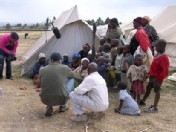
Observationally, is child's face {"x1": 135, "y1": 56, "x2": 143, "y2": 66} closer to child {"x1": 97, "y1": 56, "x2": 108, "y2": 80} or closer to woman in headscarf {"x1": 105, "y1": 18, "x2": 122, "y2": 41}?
child {"x1": 97, "y1": 56, "x2": 108, "y2": 80}

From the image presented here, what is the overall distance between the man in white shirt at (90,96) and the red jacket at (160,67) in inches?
53.8

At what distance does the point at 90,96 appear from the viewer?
609 centimetres

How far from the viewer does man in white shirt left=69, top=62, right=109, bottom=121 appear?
602cm

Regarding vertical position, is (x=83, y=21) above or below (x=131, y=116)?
above

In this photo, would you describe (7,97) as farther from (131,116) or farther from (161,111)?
(161,111)

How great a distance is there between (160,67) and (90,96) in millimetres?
1710

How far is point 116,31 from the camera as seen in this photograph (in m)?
9.56

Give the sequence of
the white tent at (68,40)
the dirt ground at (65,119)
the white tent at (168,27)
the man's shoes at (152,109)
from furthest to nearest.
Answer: the white tent at (168,27), the white tent at (68,40), the man's shoes at (152,109), the dirt ground at (65,119)

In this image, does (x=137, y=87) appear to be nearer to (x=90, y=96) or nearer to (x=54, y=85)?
(x=90, y=96)

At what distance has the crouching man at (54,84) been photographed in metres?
6.28

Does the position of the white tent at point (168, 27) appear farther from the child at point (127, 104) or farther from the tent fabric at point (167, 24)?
the child at point (127, 104)

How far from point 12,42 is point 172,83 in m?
4.76

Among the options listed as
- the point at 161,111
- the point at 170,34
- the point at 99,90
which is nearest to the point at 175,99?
the point at 161,111

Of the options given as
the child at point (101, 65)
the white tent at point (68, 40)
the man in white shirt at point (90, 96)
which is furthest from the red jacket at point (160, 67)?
the white tent at point (68, 40)
